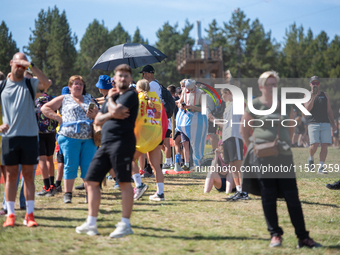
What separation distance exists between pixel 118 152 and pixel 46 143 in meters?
2.79

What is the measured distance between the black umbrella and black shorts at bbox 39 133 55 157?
5.61 ft

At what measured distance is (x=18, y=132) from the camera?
14.8ft

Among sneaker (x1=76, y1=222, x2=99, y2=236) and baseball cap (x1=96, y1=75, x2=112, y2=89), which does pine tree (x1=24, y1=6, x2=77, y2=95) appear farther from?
sneaker (x1=76, y1=222, x2=99, y2=236)

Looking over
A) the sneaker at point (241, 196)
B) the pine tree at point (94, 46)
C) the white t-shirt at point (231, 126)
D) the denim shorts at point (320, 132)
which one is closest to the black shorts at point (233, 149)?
the white t-shirt at point (231, 126)

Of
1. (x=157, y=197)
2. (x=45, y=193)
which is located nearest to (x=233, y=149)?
(x=157, y=197)

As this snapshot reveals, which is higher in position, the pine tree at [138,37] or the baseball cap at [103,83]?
the pine tree at [138,37]

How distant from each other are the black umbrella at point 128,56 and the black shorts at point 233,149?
88.6 inches

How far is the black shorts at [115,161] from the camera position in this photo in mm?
4203

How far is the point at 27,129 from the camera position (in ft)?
15.0

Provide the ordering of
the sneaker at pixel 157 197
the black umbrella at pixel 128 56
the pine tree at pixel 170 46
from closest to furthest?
the sneaker at pixel 157 197 → the black umbrella at pixel 128 56 → the pine tree at pixel 170 46

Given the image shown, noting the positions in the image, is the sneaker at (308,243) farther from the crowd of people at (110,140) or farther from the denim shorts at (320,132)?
the denim shorts at (320,132)

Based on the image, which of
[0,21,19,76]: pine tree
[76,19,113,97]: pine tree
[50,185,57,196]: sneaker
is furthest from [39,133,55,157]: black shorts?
[76,19,113,97]: pine tree

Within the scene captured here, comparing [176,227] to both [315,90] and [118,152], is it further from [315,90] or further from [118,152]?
[315,90]

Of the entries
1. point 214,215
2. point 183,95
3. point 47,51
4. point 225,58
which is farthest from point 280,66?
point 214,215
